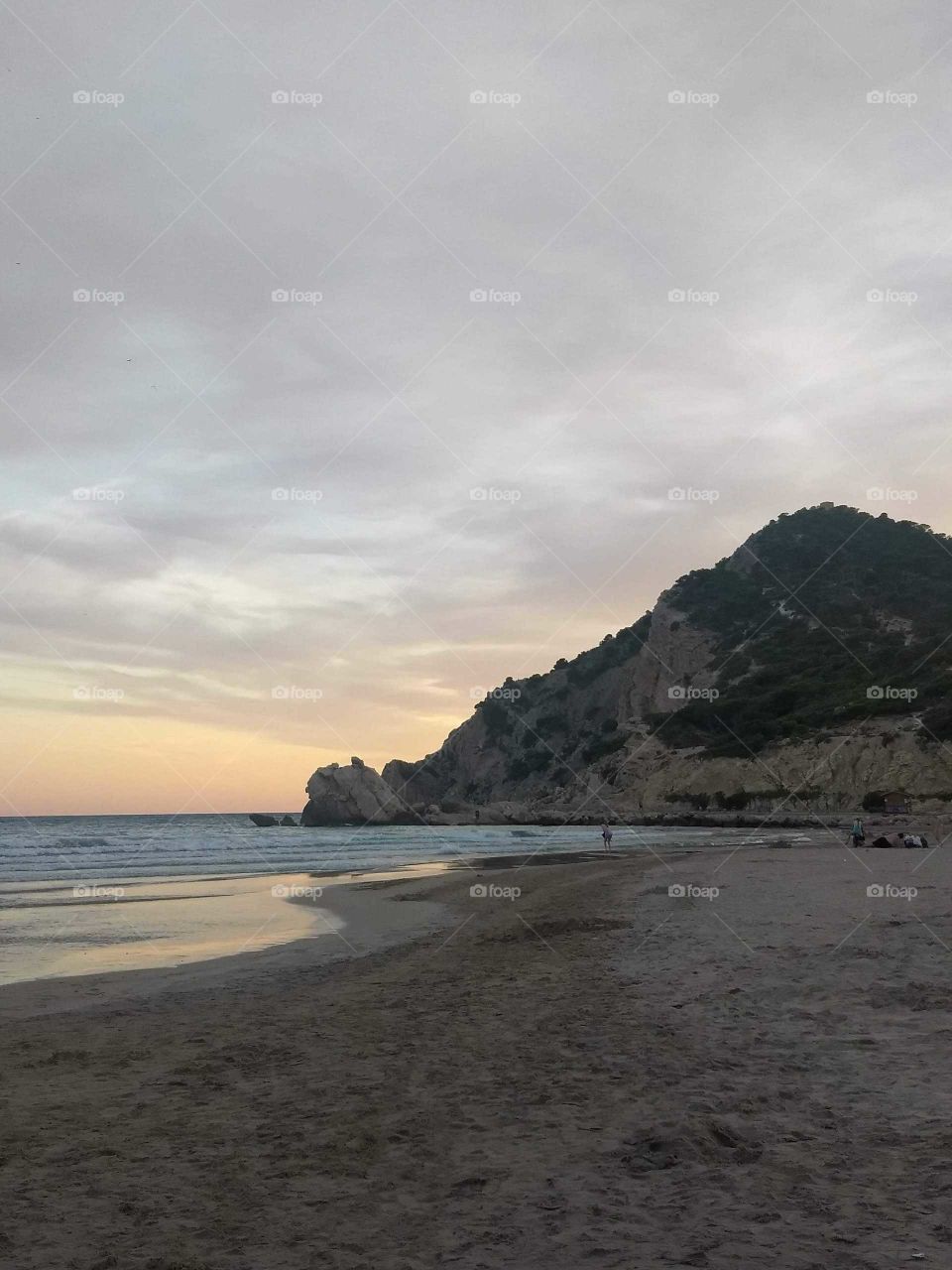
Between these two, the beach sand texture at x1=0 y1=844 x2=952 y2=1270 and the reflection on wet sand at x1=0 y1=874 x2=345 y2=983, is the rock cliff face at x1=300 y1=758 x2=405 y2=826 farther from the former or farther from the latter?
the beach sand texture at x1=0 y1=844 x2=952 y2=1270

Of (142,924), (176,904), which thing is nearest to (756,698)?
(176,904)

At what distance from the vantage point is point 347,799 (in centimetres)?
12544

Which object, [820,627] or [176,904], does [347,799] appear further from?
[176,904]

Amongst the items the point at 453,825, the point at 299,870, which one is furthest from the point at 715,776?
the point at 299,870

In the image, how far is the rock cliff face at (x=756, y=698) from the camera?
78688 mm

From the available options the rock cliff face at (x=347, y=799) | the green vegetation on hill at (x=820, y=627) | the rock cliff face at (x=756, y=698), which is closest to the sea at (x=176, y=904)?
the rock cliff face at (x=756, y=698)

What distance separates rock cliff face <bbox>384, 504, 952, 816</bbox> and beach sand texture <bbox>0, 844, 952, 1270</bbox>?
64747 mm

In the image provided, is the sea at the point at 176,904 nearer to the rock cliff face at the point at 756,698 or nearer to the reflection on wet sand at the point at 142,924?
the reflection on wet sand at the point at 142,924

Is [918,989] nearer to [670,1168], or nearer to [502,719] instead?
[670,1168]

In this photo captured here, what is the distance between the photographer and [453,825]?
4675 inches

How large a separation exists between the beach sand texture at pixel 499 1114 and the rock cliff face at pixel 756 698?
6475cm

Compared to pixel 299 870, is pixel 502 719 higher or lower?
higher

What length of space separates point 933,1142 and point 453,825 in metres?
115

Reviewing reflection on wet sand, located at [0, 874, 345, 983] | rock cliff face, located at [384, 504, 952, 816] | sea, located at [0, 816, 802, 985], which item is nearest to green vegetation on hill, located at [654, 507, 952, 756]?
rock cliff face, located at [384, 504, 952, 816]
